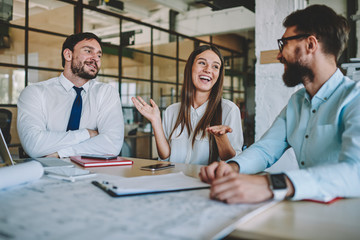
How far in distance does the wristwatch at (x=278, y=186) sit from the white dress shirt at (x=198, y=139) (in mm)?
1085

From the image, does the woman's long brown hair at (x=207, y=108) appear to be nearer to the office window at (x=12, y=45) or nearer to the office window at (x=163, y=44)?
the office window at (x=12, y=45)

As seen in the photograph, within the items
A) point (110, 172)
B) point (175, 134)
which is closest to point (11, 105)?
point (175, 134)

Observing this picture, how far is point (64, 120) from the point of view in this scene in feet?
7.59

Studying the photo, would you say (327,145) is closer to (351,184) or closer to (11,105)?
(351,184)

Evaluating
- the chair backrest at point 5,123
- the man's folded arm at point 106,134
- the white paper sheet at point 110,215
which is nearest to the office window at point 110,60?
the chair backrest at point 5,123

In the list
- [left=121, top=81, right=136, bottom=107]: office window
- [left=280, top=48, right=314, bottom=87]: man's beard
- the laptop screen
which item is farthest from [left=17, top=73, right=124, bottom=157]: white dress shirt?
[left=121, top=81, right=136, bottom=107]: office window

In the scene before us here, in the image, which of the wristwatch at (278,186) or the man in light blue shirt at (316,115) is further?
the man in light blue shirt at (316,115)

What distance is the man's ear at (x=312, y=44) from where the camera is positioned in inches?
53.1

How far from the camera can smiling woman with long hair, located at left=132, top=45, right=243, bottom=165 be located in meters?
2.03

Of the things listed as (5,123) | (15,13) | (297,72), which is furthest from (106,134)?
(15,13)

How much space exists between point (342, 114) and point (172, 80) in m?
5.49

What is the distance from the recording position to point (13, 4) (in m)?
4.00

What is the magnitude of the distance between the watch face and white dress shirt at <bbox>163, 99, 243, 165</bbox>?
3.54ft

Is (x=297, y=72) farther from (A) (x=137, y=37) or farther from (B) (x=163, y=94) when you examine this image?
(B) (x=163, y=94)
